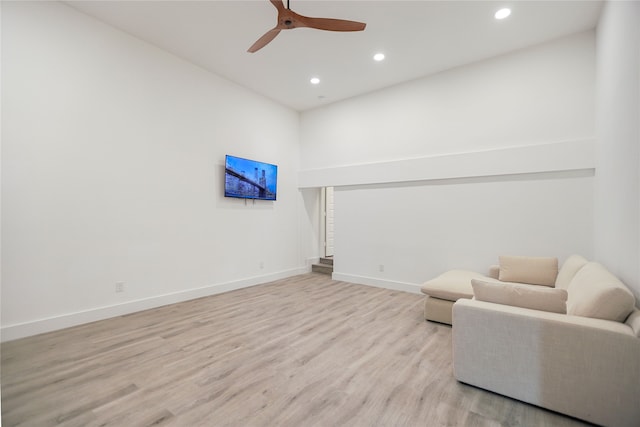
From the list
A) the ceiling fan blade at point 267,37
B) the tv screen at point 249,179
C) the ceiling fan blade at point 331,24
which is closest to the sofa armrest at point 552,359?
the ceiling fan blade at point 331,24

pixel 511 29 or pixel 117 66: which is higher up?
pixel 511 29

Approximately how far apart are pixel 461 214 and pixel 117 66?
5375 millimetres

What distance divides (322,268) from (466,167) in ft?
12.0

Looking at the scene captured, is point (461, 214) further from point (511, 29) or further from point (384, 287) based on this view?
point (511, 29)

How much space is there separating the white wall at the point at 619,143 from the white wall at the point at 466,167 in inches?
13.9

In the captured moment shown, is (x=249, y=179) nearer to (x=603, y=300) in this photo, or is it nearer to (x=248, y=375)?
(x=248, y=375)

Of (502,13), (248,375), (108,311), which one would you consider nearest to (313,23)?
(502,13)

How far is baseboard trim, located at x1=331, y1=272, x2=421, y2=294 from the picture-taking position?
4896 mm

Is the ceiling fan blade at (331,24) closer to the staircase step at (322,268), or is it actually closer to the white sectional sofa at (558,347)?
the white sectional sofa at (558,347)

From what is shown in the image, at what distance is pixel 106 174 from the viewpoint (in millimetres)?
3604

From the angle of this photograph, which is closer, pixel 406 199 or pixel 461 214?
pixel 461 214

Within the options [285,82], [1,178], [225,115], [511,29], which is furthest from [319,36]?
[1,178]

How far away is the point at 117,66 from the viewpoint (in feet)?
12.2

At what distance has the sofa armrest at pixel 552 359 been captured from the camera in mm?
1661
